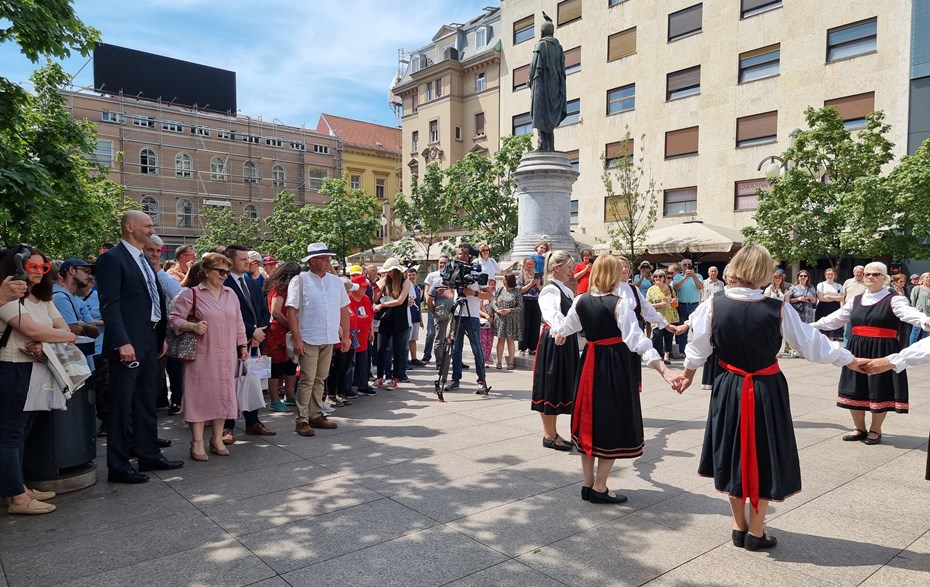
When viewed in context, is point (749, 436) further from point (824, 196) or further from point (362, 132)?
point (362, 132)

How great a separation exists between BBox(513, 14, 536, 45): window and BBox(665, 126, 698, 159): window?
12230 mm

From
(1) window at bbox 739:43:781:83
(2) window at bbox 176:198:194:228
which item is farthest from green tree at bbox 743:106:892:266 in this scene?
(2) window at bbox 176:198:194:228

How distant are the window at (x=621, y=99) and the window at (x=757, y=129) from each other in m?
6.02

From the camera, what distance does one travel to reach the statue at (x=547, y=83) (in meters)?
15.3

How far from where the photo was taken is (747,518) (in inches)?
163

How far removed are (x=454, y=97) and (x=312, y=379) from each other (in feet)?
139

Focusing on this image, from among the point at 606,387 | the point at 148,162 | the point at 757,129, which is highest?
the point at 148,162

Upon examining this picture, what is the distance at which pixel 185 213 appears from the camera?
4966 cm

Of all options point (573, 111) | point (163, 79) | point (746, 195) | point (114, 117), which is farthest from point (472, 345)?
point (163, 79)

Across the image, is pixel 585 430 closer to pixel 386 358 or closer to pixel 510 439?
pixel 510 439

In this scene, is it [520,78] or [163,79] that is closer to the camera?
[520,78]

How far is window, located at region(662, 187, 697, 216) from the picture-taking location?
3041 centimetres

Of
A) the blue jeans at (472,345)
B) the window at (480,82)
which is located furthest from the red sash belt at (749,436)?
the window at (480,82)

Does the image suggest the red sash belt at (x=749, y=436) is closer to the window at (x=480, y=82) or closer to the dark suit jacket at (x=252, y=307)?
the dark suit jacket at (x=252, y=307)
